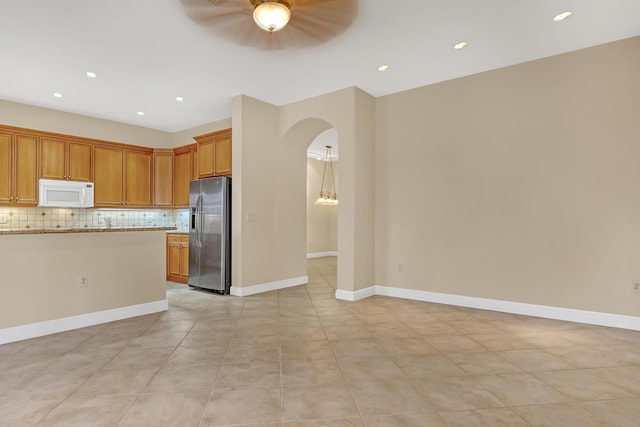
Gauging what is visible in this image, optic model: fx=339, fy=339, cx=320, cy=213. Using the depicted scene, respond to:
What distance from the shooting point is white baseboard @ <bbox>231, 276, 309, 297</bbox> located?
4.98 metres

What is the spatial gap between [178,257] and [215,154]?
2072mm

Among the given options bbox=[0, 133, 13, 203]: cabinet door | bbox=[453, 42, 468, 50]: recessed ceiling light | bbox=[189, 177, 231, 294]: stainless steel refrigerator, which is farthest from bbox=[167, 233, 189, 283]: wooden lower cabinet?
bbox=[453, 42, 468, 50]: recessed ceiling light

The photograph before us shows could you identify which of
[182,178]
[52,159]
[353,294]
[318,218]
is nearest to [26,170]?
[52,159]

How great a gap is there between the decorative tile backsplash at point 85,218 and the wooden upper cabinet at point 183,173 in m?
0.39

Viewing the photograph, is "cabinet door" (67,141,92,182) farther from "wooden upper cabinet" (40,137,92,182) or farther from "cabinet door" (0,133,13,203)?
"cabinet door" (0,133,13,203)

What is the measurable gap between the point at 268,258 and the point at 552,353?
378 cm

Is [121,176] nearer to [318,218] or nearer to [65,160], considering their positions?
[65,160]

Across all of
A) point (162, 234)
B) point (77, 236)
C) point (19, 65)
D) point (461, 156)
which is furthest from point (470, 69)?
point (19, 65)

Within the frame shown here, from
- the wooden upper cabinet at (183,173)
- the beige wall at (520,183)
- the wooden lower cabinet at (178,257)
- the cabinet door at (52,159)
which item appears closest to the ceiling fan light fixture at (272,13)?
the beige wall at (520,183)

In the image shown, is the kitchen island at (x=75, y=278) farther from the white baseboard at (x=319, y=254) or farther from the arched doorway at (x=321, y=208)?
the white baseboard at (x=319, y=254)

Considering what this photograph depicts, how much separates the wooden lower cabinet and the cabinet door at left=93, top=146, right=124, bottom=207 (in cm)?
125

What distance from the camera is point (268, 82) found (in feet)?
14.9

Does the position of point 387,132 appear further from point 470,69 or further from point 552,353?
point 552,353

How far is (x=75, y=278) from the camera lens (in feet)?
11.6
